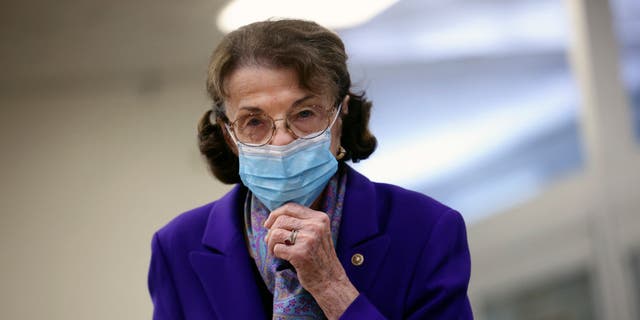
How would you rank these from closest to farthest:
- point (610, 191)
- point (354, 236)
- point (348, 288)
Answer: point (348, 288) < point (354, 236) < point (610, 191)

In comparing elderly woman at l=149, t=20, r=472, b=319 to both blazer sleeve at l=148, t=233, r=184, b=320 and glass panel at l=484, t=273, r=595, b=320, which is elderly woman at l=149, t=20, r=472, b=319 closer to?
blazer sleeve at l=148, t=233, r=184, b=320

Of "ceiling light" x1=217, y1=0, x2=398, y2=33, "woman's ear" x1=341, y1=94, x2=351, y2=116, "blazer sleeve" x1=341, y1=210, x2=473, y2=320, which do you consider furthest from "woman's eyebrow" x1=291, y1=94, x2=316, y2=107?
"ceiling light" x1=217, y1=0, x2=398, y2=33

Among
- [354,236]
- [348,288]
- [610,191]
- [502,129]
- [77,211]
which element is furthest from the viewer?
[502,129]

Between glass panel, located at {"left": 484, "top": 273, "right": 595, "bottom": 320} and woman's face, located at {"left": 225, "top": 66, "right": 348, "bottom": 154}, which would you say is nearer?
woman's face, located at {"left": 225, "top": 66, "right": 348, "bottom": 154}

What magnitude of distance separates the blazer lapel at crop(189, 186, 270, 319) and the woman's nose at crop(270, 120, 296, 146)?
10.3 inches

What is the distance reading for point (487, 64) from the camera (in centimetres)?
718

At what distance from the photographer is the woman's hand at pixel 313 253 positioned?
1958mm

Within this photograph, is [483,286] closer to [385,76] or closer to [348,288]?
[385,76]

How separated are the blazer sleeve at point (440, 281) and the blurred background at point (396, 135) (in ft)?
1.35

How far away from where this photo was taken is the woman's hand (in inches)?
77.1

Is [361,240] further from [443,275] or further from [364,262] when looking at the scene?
[443,275]

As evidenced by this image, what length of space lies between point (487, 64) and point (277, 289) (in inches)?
210

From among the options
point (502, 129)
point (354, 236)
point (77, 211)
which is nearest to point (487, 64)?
point (502, 129)

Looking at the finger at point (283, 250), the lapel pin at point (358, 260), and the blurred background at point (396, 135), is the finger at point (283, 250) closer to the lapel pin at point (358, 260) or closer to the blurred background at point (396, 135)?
the lapel pin at point (358, 260)
